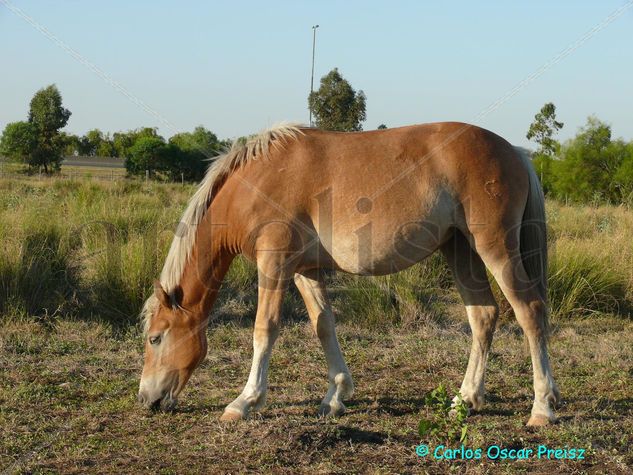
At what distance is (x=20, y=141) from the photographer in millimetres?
37531

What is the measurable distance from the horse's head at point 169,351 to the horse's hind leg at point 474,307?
1994 mm

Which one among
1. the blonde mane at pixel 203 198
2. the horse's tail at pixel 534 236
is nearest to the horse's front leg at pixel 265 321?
the blonde mane at pixel 203 198

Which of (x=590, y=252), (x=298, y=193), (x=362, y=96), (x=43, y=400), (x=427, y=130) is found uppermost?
(x=362, y=96)

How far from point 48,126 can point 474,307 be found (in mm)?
37220

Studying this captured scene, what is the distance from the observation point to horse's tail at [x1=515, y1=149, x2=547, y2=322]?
4977 mm

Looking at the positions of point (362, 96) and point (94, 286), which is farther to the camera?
point (362, 96)

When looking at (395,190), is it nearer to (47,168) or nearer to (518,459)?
(518,459)

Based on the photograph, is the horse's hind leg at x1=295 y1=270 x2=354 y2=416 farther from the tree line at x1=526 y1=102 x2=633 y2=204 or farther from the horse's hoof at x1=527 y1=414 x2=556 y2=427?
the tree line at x1=526 y1=102 x2=633 y2=204

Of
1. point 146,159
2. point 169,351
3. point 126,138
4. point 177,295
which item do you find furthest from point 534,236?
point 126,138

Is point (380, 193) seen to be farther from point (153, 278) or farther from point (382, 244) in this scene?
point (153, 278)

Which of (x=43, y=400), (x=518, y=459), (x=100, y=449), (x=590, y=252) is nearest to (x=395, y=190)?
(x=518, y=459)

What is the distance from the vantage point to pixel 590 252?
880cm

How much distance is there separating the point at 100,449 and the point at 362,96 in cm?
1316

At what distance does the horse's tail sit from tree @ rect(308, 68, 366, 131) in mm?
9849
